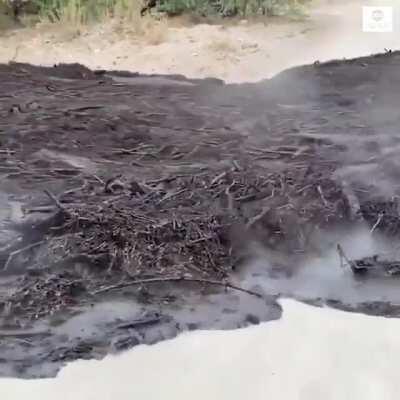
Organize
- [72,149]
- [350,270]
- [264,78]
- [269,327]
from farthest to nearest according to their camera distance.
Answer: [264,78], [72,149], [350,270], [269,327]

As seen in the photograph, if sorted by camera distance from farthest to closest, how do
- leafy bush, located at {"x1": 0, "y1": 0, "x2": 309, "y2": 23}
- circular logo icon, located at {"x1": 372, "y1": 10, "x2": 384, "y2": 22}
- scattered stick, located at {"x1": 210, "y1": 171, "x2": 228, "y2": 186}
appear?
leafy bush, located at {"x1": 0, "y1": 0, "x2": 309, "y2": 23}, circular logo icon, located at {"x1": 372, "y1": 10, "x2": 384, "y2": 22}, scattered stick, located at {"x1": 210, "y1": 171, "x2": 228, "y2": 186}

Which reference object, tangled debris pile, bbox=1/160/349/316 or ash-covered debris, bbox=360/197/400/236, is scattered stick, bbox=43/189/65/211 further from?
ash-covered debris, bbox=360/197/400/236

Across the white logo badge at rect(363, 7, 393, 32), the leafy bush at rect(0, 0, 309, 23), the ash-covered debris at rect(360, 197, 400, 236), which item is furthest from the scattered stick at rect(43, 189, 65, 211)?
the white logo badge at rect(363, 7, 393, 32)

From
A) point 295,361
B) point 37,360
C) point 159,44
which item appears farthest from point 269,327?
point 159,44

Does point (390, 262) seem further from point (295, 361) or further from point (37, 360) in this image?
point (37, 360)

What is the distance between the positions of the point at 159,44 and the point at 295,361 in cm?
189

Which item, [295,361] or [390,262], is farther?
[390,262]

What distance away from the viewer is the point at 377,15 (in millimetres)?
3250

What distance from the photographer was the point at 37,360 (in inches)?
82.3

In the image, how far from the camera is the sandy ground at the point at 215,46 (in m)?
3.45

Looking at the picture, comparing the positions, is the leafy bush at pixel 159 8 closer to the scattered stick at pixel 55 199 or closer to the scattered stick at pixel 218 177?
the scattered stick at pixel 218 177

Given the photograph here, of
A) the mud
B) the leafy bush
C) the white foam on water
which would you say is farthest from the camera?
the leafy bush

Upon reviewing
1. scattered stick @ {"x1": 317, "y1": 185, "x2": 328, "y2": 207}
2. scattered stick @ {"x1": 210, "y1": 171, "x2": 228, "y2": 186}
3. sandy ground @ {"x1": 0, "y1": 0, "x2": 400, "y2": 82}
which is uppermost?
sandy ground @ {"x1": 0, "y1": 0, "x2": 400, "y2": 82}

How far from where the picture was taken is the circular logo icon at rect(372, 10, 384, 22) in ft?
10.7
